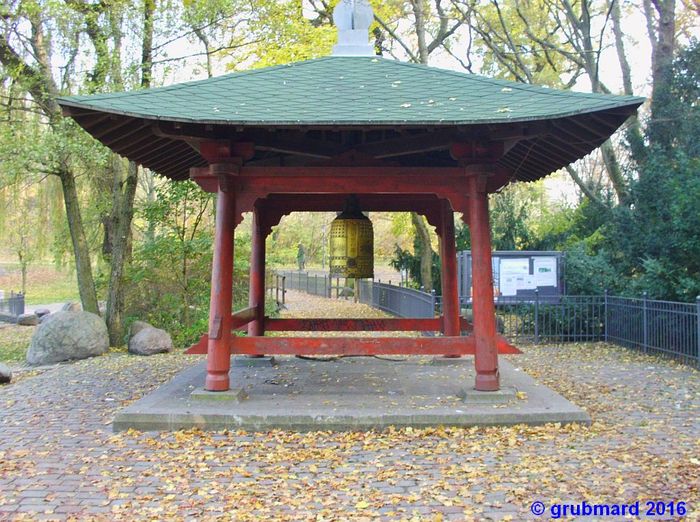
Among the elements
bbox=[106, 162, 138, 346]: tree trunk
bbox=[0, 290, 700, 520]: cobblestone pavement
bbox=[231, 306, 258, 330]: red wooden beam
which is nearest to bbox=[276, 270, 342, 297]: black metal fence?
bbox=[106, 162, 138, 346]: tree trunk

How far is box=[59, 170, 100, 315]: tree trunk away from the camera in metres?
14.6

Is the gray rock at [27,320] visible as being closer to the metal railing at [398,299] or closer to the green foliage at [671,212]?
the metal railing at [398,299]

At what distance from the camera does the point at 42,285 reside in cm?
4506

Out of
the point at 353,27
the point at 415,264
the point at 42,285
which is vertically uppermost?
the point at 353,27

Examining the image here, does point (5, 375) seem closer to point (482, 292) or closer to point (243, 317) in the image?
point (243, 317)

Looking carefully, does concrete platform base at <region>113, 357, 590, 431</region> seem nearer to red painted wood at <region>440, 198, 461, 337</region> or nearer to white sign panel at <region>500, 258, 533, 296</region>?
red painted wood at <region>440, 198, 461, 337</region>

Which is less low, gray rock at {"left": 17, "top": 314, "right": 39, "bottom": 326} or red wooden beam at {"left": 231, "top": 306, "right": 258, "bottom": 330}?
red wooden beam at {"left": 231, "top": 306, "right": 258, "bottom": 330}

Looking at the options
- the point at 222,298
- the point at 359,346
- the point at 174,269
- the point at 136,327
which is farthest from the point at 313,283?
the point at 359,346

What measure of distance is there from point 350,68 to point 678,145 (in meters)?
9.78

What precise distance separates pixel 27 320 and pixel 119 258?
1255 cm

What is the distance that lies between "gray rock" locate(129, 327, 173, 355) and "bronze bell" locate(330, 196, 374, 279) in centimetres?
741

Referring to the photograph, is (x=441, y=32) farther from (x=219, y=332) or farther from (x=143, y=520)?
(x=143, y=520)

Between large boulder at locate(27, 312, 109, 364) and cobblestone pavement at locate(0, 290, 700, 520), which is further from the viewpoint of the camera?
large boulder at locate(27, 312, 109, 364)

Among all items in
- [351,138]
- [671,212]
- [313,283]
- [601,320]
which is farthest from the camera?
[313,283]
